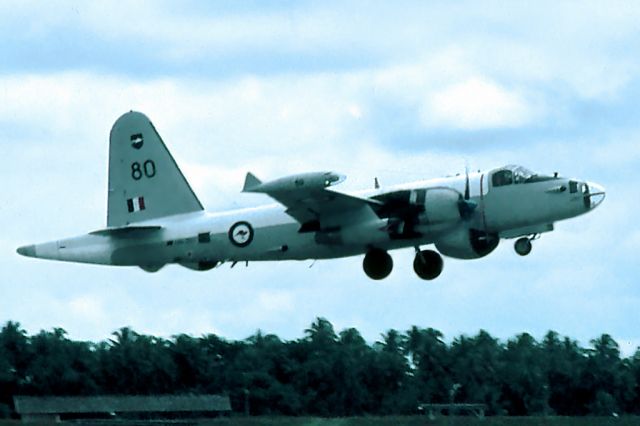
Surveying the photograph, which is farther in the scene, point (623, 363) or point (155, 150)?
point (623, 363)

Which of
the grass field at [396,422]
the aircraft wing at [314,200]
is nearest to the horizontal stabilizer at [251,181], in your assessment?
the aircraft wing at [314,200]

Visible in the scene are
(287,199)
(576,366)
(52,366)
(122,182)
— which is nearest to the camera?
(287,199)

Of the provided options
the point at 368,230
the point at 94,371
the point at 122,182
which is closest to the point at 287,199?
the point at 368,230

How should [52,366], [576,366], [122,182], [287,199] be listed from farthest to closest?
[576,366]
[52,366]
[122,182]
[287,199]

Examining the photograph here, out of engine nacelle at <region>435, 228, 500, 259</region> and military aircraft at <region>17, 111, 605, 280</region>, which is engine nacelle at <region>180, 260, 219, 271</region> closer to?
military aircraft at <region>17, 111, 605, 280</region>

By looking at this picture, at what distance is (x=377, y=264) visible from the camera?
60562mm

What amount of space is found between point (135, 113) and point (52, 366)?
26.0 m

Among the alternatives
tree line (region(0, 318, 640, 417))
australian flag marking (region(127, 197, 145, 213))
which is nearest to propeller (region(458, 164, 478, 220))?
australian flag marking (region(127, 197, 145, 213))

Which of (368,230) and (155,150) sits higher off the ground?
(155,150)

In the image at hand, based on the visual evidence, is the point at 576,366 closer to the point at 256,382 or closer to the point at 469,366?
the point at 469,366

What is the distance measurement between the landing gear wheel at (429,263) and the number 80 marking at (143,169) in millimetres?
9720

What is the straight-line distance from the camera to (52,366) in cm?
8906

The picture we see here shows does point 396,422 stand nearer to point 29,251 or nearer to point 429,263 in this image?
point 429,263

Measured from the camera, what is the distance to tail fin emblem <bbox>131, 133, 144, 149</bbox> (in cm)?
6519
